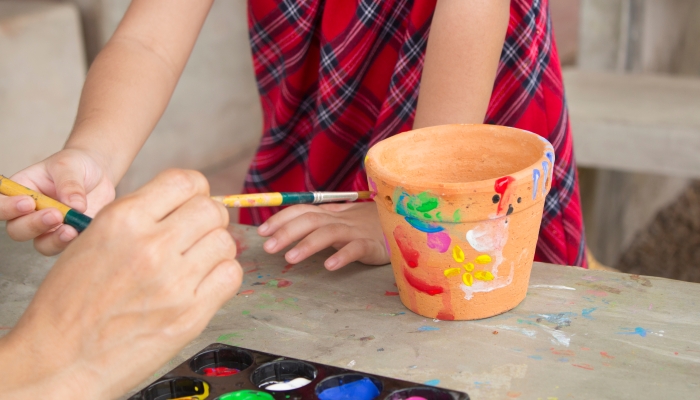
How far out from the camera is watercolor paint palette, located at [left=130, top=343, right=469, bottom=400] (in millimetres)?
609

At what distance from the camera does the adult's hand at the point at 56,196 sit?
77 cm

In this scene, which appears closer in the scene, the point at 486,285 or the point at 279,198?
the point at 486,285

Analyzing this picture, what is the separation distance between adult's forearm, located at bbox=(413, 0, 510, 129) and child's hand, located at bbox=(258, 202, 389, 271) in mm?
160

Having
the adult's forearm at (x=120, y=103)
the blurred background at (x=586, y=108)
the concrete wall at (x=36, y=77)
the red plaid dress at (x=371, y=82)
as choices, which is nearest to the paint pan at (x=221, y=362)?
the adult's forearm at (x=120, y=103)

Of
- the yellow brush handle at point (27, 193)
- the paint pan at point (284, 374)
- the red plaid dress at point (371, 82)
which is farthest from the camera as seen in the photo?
the red plaid dress at point (371, 82)

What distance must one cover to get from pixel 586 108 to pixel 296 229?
166cm

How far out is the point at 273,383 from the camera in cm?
65

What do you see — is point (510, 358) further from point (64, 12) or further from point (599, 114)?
point (64, 12)

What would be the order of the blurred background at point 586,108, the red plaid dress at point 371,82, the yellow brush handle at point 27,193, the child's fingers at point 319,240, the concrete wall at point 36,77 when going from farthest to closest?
the concrete wall at point 36,77 < the blurred background at point 586,108 < the red plaid dress at point 371,82 < the child's fingers at point 319,240 < the yellow brush handle at point 27,193

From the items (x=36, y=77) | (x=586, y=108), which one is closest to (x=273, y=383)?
(x=586, y=108)

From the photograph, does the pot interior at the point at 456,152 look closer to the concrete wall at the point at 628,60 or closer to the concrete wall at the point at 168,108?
the concrete wall at the point at 628,60

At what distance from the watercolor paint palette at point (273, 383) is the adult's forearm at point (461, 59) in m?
0.39

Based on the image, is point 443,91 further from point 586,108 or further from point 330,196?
point 586,108

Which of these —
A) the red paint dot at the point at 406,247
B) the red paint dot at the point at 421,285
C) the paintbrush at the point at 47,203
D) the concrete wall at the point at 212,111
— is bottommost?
the concrete wall at the point at 212,111
